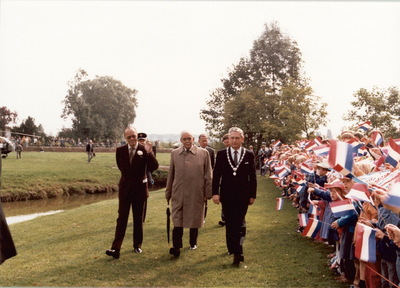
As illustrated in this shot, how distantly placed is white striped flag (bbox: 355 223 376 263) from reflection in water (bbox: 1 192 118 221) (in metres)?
17.8

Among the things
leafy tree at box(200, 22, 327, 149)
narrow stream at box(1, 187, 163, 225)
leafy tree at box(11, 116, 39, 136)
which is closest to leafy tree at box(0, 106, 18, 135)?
leafy tree at box(11, 116, 39, 136)

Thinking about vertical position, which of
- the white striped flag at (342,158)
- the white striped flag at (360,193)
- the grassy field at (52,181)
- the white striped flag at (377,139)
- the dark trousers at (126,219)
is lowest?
the grassy field at (52,181)

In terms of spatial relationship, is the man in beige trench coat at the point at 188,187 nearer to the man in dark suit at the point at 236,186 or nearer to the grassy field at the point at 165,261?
the man in dark suit at the point at 236,186

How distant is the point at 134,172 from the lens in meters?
7.29

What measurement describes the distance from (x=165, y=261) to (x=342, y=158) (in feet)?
14.9

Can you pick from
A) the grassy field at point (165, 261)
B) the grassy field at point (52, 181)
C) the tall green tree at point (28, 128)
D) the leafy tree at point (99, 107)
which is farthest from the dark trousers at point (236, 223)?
the leafy tree at point (99, 107)

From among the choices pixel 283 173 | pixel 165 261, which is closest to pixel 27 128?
pixel 283 173

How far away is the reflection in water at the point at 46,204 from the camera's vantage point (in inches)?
748

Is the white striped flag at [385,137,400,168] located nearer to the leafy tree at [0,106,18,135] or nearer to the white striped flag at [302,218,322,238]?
the white striped flag at [302,218,322,238]

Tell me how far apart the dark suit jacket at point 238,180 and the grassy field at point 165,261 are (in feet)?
3.88

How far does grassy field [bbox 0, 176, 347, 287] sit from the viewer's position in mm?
5938

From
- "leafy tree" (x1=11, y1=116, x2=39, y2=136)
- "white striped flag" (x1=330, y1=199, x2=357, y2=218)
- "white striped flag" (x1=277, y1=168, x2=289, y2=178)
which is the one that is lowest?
"white striped flag" (x1=330, y1=199, x2=357, y2=218)

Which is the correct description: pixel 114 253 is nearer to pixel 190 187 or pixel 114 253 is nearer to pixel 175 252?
pixel 175 252

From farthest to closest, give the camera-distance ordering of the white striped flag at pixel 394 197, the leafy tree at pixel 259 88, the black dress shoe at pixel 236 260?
1. the leafy tree at pixel 259 88
2. the black dress shoe at pixel 236 260
3. the white striped flag at pixel 394 197
